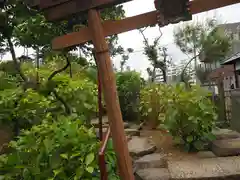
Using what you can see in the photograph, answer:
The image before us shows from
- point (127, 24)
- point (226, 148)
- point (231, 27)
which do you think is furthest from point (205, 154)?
point (231, 27)

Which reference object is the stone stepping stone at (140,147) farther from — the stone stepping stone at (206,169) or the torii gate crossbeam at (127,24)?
the torii gate crossbeam at (127,24)

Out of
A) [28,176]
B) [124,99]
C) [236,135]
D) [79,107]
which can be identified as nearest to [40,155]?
[28,176]

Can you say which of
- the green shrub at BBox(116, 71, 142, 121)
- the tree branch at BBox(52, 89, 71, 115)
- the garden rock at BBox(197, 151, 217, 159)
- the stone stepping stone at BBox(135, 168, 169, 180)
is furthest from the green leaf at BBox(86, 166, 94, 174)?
the green shrub at BBox(116, 71, 142, 121)

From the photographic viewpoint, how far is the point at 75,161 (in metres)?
2.65

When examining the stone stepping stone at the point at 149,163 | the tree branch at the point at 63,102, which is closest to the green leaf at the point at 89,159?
the stone stepping stone at the point at 149,163

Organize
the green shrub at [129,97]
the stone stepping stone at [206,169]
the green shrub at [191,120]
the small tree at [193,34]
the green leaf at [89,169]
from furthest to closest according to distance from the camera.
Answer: the small tree at [193,34] → the green shrub at [129,97] → the green shrub at [191,120] → the stone stepping stone at [206,169] → the green leaf at [89,169]

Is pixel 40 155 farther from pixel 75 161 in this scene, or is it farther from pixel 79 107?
pixel 79 107

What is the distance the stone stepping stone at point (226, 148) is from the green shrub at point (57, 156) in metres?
1.84

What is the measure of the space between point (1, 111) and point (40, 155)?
1.25 metres

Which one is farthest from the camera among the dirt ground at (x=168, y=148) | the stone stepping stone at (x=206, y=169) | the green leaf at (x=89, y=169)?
the dirt ground at (x=168, y=148)

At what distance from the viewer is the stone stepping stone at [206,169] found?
330 cm

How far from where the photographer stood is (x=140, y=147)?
179 inches

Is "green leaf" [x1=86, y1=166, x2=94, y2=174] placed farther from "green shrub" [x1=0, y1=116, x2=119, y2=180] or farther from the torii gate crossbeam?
the torii gate crossbeam

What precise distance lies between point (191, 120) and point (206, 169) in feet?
3.05
